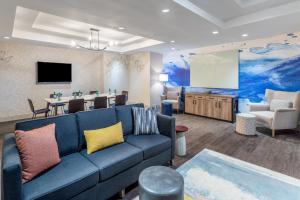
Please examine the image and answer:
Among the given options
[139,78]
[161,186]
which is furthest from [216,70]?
[161,186]

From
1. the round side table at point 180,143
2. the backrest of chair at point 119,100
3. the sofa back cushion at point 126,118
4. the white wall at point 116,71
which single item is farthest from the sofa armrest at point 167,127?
the white wall at point 116,71

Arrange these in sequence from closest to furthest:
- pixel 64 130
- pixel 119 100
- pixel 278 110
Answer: pixel 64 130
pixel 278 110
pixel 119 100

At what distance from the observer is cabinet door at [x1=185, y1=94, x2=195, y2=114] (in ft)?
19.7

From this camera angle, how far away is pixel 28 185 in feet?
4.67

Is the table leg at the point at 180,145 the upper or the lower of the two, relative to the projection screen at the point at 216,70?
lower

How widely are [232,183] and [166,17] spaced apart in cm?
282

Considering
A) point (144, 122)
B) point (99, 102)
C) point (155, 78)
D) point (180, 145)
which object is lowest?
point (180, 145)

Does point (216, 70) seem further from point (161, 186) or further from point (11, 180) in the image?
point (11, 180)

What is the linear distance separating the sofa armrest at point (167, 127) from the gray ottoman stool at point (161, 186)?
142 cm

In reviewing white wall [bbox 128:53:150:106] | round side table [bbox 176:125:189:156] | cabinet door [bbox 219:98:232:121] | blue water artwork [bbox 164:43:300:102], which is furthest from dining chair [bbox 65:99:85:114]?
blue water artwork [bbox 164:43:300:102]

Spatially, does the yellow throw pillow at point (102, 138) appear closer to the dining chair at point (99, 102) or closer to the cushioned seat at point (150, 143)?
the cushioned seat at point (150, 143)

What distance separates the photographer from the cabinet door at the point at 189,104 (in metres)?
6.02

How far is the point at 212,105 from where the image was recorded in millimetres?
5449

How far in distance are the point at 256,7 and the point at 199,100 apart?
3.23m
